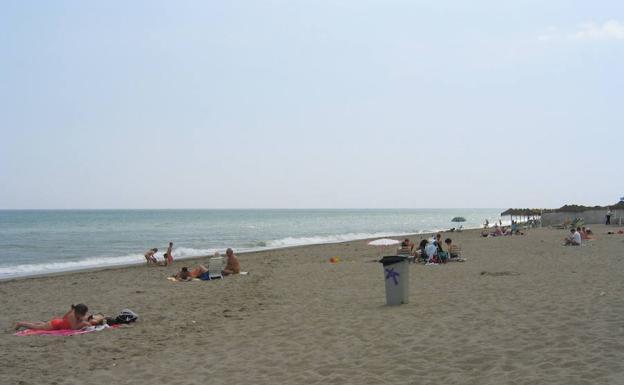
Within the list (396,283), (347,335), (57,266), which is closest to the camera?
(347,335)

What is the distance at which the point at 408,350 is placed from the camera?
254 inches

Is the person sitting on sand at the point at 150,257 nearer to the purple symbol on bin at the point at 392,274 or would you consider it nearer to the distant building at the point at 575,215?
the purple symbol on bin at the point at 392,274

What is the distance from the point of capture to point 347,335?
7.48 metres

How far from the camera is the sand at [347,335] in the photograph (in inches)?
225

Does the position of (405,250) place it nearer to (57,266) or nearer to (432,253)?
(432,253)

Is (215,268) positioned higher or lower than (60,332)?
higher

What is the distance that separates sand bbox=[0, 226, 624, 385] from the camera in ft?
18.7

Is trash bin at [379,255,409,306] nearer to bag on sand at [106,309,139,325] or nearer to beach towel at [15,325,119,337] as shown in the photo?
bag on sand at [106,309,139,325]

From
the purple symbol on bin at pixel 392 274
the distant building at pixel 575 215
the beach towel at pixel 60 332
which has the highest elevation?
the distant building at pixel 575 215

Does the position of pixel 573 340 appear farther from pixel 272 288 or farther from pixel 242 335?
pixel 272 288

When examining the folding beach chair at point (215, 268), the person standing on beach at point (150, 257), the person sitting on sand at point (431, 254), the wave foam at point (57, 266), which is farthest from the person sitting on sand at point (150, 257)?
the person sitting on sand at point (431, 254)

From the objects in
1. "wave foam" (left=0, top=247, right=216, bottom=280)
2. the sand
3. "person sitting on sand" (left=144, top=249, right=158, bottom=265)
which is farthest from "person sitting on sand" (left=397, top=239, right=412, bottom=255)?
"wave foam" (left=0, top=247, right=216, bottom=280)

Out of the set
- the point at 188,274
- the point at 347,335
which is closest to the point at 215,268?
the point at 188,274

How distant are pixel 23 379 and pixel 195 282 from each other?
865cm
